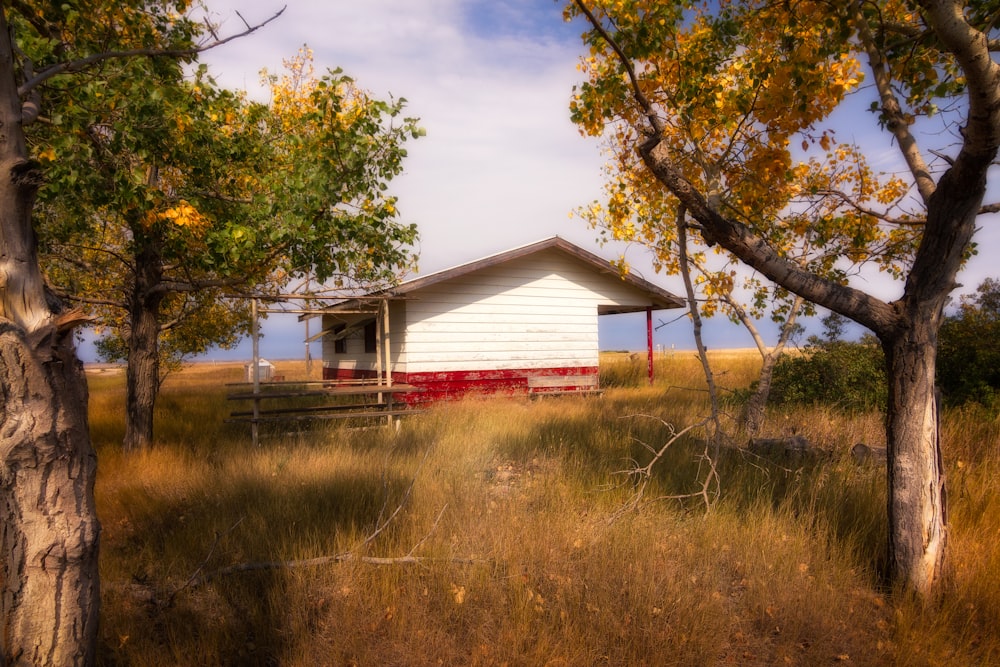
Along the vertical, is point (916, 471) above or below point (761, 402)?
below

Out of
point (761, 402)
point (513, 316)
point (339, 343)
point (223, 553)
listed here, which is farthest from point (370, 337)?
point (223, 553)

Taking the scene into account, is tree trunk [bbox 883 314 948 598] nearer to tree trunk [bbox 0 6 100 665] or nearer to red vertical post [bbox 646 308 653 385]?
tree trunk [bbox 0 6 100 665]

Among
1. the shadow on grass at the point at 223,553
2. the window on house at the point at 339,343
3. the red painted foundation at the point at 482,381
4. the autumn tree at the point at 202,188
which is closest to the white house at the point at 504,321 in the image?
the red painted foundation at the point at 482,381

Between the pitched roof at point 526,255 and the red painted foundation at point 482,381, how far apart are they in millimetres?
2208

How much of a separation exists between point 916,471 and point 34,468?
5.14 meters

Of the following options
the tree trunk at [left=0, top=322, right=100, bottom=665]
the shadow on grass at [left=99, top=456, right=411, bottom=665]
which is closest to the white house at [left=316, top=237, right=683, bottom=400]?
the shadow on grass at [left=99, top=456, right=411, bottom=665]

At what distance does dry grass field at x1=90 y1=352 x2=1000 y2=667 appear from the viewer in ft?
11.6

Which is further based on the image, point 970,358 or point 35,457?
point 970,358

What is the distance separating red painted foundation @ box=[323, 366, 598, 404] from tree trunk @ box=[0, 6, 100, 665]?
10.5 meters

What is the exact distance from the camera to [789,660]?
3.48m

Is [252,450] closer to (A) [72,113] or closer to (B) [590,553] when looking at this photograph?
(A) [72,113]

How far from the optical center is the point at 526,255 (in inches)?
625

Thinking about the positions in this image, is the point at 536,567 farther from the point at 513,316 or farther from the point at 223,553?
the point at 513,316

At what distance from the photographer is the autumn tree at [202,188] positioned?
647 cm
